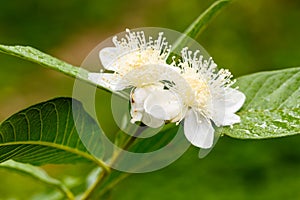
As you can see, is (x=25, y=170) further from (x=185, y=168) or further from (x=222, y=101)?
(x=185, y=168)

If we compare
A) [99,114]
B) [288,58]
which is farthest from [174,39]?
[288,58]

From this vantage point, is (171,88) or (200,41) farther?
(200,41)

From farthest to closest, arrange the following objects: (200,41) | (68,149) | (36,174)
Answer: (200,41) → (36,174) → (68,149)

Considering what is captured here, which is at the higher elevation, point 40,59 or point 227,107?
point 40,59

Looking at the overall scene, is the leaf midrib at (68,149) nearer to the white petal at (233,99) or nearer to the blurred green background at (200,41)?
the white petal at (233,99)

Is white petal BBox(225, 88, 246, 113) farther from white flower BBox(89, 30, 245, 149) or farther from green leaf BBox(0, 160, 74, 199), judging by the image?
green leaf BBox(0, 160, 74, 199)

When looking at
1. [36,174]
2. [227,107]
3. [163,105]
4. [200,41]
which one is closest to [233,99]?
[227,107]

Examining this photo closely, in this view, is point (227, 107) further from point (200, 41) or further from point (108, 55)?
point (200, 41)

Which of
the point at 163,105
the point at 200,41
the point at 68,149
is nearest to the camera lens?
the point at 163,105
